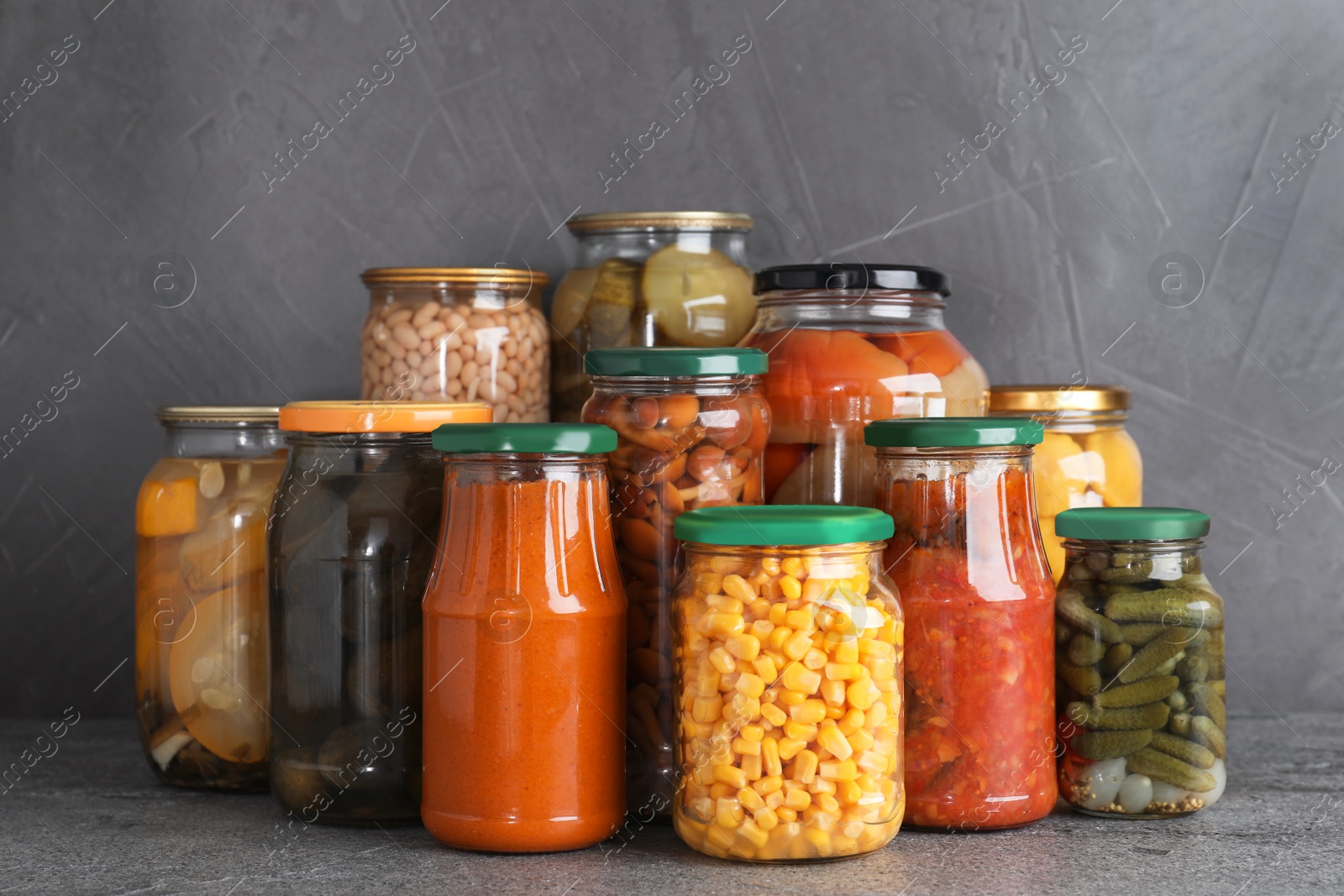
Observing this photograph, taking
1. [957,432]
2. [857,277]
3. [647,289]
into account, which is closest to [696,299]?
[647,289]

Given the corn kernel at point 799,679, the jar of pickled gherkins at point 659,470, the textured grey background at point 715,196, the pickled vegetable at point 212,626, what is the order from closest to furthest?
1. the corn kernel at point 799,679
2. the jar of pickled gherkins at point 659,470
3. the pickled vegetable at point 212,626
4. the textured grey background at point 715,196

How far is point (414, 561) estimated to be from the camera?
3.01 ft

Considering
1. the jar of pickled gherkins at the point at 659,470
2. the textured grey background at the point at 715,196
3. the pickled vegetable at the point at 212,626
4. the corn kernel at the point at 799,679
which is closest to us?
the corn kernel at the point at 799,679

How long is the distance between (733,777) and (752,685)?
64 mm

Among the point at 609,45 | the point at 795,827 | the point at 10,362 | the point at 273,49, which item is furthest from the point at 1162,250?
the point at 10,362

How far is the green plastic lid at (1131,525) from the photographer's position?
0.92m

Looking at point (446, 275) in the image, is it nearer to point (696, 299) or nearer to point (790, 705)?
point (696, 299)

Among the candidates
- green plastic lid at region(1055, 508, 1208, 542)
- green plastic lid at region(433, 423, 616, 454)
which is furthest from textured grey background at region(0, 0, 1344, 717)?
green plastic lid at region(433, 423, 616, 454)

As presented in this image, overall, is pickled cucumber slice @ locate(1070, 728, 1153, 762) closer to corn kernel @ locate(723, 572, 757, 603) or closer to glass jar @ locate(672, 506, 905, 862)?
glass jar @ locate(672, 506, 905, 862)

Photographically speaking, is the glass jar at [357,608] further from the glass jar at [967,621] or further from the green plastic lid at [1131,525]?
the green plastic lid at [1131,525]

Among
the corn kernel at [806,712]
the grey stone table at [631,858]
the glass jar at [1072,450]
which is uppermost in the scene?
the glass jar at [1072,450]

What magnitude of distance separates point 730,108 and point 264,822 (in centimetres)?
81

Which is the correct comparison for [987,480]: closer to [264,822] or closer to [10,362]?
[264,822]

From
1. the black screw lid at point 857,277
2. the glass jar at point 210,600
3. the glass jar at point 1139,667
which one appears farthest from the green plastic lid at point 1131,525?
the glass jar at point 210,600
